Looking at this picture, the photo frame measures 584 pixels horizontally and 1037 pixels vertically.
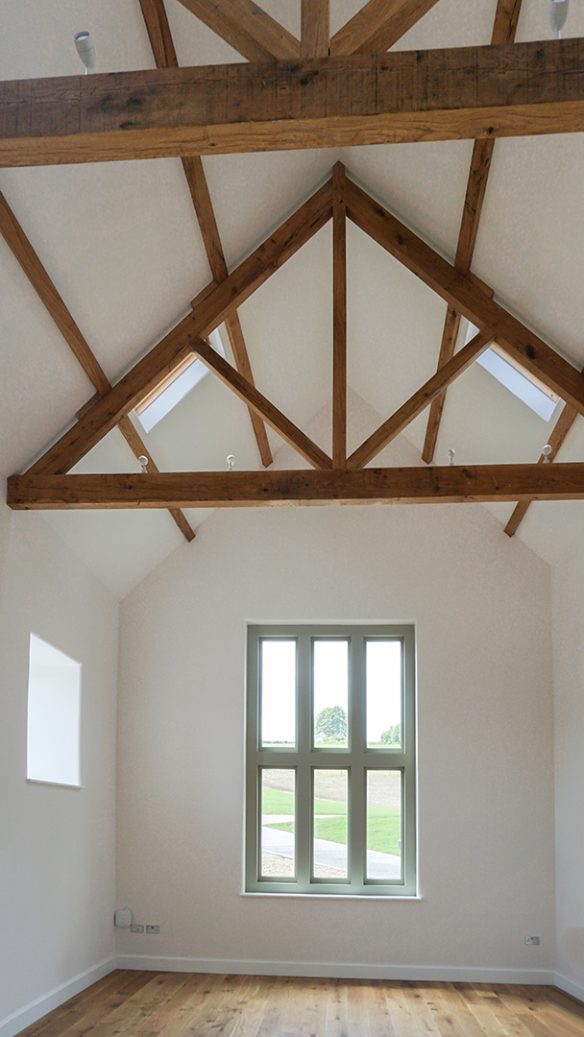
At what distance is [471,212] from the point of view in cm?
584

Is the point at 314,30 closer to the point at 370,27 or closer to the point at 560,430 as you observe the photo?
the point at 370,27

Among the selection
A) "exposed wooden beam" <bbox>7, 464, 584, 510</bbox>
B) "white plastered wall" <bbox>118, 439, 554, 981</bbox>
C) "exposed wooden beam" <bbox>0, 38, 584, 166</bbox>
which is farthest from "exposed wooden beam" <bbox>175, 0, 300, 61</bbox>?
"white plastered wall" <bbox>118, 439, 554, 981</bbox>

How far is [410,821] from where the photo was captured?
27.9ft

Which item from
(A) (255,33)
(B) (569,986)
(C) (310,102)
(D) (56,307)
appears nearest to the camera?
(C) (310,102)

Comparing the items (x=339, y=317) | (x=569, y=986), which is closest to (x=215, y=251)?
(x=339, y=317)

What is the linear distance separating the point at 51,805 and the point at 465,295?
3.95 meters

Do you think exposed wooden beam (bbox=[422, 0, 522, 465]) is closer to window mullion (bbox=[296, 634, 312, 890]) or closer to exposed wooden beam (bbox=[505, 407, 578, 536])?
exposed wooden beam (bbox=[505, 407, 578, 536])

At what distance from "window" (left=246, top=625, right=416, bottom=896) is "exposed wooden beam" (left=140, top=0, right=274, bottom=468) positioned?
5.42 ft

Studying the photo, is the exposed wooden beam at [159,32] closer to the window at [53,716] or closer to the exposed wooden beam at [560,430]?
the exposed wooden beam at [560,430]

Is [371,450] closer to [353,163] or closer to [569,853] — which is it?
[353,163]

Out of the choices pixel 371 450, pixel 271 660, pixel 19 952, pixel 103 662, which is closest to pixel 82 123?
pixel 371 450

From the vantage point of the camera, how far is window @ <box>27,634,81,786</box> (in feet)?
23.5

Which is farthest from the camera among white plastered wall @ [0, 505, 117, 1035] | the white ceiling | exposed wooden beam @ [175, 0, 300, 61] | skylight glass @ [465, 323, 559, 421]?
skylight glass @ [465, 323, 559, 421]

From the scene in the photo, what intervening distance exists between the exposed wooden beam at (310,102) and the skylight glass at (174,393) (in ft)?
13.3
